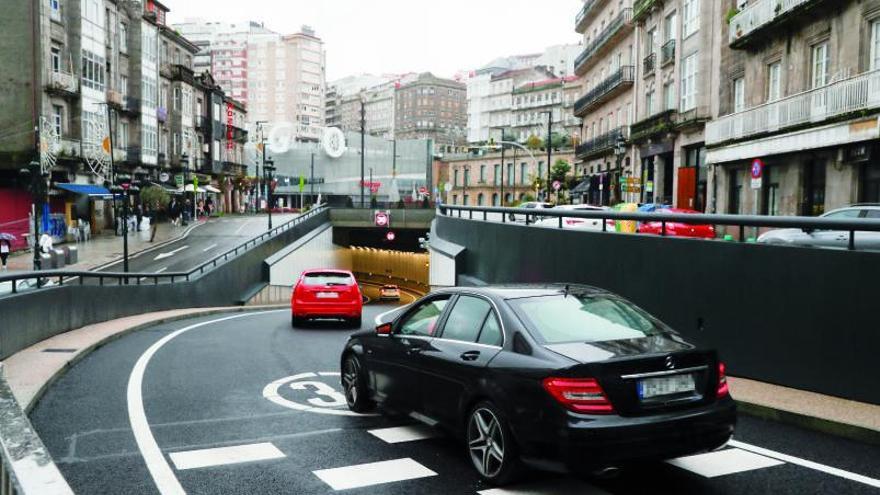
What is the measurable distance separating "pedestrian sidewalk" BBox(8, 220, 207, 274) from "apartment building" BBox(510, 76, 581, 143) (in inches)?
3324

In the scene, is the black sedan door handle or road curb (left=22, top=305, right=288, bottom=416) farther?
road curb (left=22, top=305, right=288, bottom=416)

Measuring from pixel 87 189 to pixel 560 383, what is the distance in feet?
150

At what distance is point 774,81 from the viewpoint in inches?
1155

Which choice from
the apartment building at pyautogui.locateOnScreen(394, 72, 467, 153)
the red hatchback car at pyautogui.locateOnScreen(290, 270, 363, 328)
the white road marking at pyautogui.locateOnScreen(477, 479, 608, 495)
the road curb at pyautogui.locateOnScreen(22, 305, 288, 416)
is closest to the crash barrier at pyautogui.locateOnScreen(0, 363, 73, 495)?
the white road marking at pyautogui.locateOnScreen(477, 479, 608, 495)

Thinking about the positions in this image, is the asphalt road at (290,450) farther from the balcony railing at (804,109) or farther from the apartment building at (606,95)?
the apartment building at (606,95)

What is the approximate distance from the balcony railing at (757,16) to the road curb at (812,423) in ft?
69.5

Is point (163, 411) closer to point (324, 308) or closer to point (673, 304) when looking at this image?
point (673, 304)

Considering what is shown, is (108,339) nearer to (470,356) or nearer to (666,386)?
(470,356)

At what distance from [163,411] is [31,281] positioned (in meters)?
7.22

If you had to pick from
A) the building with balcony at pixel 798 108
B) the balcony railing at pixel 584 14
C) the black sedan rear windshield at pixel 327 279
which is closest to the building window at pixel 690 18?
the building with balcony at pixel 798 108

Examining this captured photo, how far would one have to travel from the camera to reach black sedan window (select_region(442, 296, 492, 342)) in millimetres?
6375

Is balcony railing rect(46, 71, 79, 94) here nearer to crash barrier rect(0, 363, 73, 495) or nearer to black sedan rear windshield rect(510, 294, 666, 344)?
black sedan rear windshield rect(510, 294, 666, 344)

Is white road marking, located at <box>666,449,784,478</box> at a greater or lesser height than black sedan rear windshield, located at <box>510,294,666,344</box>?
lesser

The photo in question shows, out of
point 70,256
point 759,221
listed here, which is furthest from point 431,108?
point 759,221
